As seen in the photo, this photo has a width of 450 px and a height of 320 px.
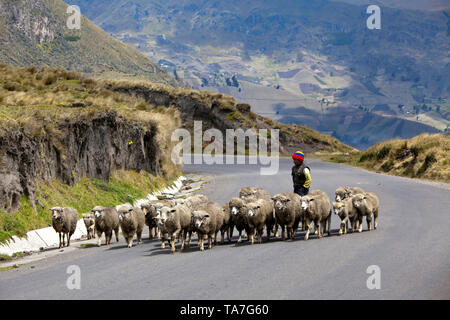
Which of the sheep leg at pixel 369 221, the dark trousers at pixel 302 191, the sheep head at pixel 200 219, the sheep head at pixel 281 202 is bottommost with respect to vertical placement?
the sheep leg at pixel 369 221

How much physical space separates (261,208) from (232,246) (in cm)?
137

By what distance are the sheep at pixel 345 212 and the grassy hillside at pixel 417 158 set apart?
21.5m

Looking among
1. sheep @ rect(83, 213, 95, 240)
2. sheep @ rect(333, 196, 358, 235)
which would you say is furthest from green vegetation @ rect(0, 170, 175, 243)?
sheep @ rect(333, 196, 358, 235)

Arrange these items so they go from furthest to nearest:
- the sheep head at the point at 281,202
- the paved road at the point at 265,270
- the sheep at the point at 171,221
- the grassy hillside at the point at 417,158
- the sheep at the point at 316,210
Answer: the grassy hillside at the point at 417,158
the sheep at the point at 316,210
the sheep head at the point at 281,202
the sheep at the point at 171,221
the paved road at the point at 265,270

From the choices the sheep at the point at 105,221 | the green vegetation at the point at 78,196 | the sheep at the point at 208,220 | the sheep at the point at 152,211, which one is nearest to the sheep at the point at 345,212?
the sheep at the point at 208,220

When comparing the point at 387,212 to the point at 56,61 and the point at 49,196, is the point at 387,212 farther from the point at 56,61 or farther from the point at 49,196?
the point at 56,61

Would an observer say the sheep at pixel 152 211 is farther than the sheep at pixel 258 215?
Yes

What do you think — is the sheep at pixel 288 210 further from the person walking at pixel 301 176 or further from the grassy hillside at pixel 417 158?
the grassy hillside at pixel 417 158

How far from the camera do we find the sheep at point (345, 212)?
1798 cm

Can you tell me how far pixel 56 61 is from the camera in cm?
15275

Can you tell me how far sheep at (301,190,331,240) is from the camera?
17.4m

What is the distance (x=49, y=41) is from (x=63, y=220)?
152471mm
